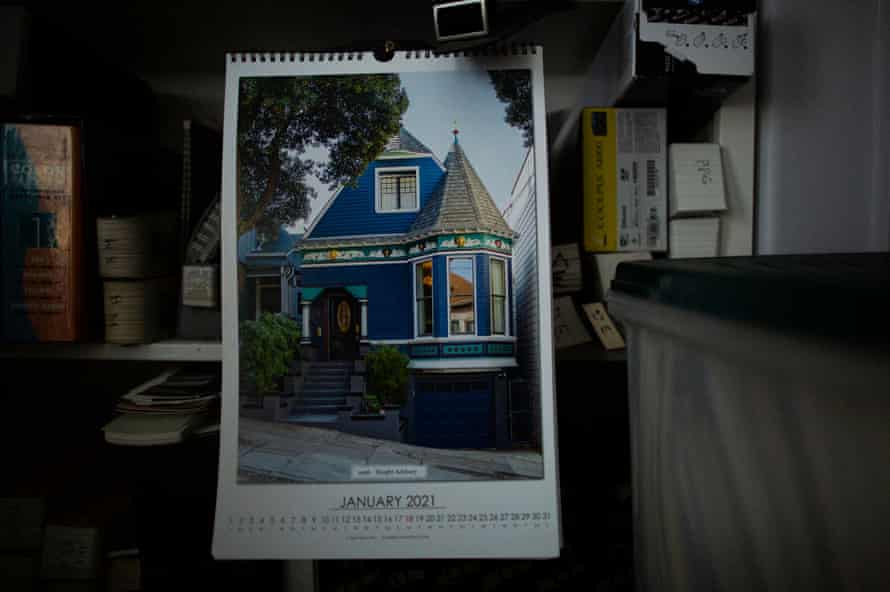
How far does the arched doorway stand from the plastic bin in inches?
14.7

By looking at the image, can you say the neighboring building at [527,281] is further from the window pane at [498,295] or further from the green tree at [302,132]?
the green tree at [302,132]

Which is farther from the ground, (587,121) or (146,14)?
(146,14)

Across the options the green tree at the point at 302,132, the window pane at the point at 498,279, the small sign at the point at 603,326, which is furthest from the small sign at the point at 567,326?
the green tree at the point at 302,132

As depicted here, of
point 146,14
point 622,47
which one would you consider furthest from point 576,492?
point 146,14

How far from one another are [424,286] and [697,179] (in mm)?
433

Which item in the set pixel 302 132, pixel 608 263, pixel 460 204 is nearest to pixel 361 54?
pixel 302 132

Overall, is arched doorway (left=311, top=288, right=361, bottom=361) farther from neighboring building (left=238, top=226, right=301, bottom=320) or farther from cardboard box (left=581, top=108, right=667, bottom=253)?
cardboard box (left=581, top=108, right=667, bottom=253)

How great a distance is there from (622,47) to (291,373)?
68 centimetres

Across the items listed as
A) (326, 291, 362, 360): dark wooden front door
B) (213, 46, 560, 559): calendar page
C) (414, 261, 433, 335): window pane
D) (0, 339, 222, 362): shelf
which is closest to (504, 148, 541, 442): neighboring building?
(213, 46, 560, 559): calendar page

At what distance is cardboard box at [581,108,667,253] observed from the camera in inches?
30.5

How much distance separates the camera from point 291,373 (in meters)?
0.70

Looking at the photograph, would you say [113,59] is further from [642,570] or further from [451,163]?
[642,570]

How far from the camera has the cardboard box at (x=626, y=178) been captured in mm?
774

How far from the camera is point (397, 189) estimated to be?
28.2 inches
